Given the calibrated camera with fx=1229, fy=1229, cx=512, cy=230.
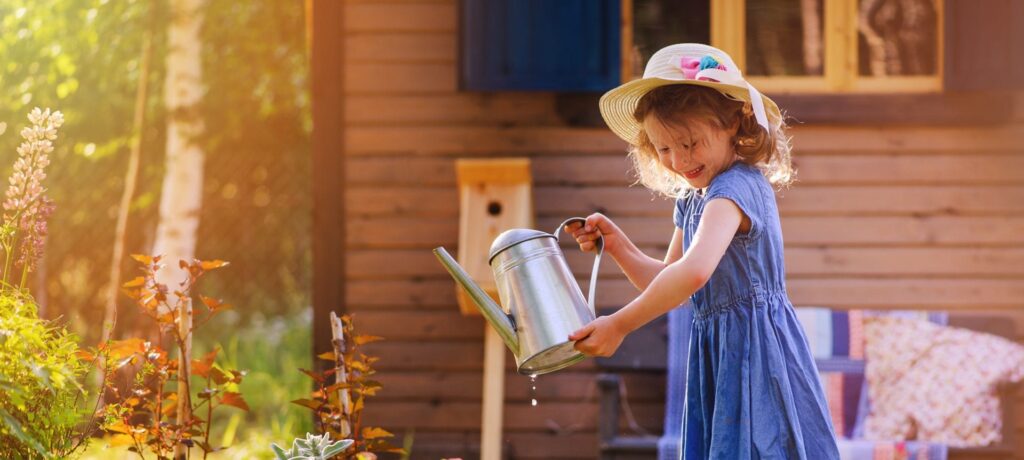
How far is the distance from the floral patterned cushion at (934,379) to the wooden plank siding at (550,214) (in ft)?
1.18

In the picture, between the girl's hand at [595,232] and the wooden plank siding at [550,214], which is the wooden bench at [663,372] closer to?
the wooden plank siding at [550,214]

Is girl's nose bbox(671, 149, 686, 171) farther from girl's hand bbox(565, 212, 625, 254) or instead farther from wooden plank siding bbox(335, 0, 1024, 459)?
wooden plank siding bbox(335, 0, 1024, 459)

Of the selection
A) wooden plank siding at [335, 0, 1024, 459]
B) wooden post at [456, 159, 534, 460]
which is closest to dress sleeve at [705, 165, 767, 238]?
wooden post at [456, 159, 534, 460]

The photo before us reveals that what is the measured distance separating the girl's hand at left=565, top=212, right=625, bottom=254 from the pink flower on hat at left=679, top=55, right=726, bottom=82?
1.32ft

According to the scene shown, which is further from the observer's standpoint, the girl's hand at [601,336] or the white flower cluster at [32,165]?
the white flower cluster at [32,165]


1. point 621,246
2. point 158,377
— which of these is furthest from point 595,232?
point 158,377

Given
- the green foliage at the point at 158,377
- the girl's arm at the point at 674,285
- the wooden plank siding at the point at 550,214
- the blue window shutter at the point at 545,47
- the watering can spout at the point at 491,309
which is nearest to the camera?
the girl's arm at the point at 674,285

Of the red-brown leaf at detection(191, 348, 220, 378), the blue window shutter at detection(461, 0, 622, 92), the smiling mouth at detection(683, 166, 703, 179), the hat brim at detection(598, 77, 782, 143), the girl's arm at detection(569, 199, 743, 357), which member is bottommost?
the red-brown leaf at detection(191, 348, 220, 378)

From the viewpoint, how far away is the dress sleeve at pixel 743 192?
2.59 meters

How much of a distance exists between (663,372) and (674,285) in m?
2.66

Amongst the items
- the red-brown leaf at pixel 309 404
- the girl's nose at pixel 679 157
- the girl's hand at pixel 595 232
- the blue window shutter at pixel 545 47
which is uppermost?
the blue window shutter at pixel 545 47

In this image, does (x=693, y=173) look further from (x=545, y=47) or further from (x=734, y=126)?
(x=545, y=47)

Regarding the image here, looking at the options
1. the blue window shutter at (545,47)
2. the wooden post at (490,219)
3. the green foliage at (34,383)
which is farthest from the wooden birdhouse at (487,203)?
the green foliage at (34,383)

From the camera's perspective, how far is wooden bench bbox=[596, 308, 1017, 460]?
4508 millimetres
